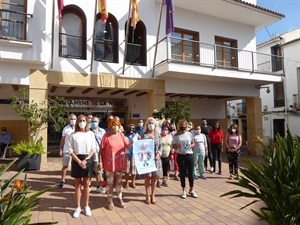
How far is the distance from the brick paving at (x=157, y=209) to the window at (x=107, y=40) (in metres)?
5.47

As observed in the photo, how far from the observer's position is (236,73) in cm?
1199

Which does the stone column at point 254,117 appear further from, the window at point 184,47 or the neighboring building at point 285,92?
the neighboring building at point 285,92

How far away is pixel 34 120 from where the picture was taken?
8.93 m

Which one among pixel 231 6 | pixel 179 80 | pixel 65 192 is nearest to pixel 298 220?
pixel 65 192

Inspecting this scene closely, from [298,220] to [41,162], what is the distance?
8341 mm

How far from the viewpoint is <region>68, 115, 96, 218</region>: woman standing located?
4.81m

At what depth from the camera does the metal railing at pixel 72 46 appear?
981 centimetres

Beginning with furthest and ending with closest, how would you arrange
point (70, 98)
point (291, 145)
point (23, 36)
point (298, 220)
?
point (70, 98) < point (23, 36) < point (291, 145) < point (298, 220)

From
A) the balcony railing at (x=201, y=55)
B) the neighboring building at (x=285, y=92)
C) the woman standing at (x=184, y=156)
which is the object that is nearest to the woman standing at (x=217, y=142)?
the woman standing at (x=184, y=156)

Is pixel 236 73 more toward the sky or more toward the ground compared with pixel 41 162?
more toward the sky

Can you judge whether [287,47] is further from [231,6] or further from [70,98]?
[70,98]

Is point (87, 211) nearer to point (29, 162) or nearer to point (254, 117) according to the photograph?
point (29, 162)

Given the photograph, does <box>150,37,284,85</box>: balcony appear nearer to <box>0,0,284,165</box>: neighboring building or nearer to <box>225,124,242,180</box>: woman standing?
<box>0,0,284,165</box>: neighboring building

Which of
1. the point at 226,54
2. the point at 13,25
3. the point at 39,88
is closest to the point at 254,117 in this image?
the point at 226,54
